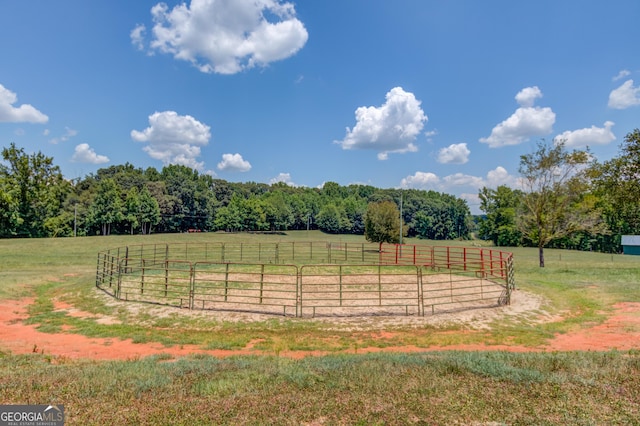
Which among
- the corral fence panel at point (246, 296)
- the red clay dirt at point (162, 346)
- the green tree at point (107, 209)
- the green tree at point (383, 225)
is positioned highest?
the green tree at point (107, 209)

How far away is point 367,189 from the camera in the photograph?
127m

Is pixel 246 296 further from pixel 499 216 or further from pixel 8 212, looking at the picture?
pixel 499 216

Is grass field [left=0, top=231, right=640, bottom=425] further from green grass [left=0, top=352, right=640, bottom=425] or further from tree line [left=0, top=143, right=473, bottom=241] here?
tree line [left=0, top=143, right=473, bottom=241]

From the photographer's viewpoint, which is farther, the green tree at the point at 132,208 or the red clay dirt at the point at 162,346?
the green tree at the point at 132,208

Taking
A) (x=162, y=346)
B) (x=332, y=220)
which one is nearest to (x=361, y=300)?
(x=162, y=346)

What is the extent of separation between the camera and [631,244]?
53.2m

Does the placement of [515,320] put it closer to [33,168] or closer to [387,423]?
[387,423]

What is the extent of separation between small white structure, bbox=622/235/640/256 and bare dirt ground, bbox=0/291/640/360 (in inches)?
2282

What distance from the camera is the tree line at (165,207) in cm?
4509

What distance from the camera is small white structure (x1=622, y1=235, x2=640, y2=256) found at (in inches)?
2088

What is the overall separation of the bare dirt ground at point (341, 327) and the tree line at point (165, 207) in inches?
1094

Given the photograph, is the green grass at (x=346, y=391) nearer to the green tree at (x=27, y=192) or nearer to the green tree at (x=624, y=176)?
the green tree at (x=624, y=176)

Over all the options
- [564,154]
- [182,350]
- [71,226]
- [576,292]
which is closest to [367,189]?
[71,226]

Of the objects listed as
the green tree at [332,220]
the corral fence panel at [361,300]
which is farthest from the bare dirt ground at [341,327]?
the green tree at [332,220]
